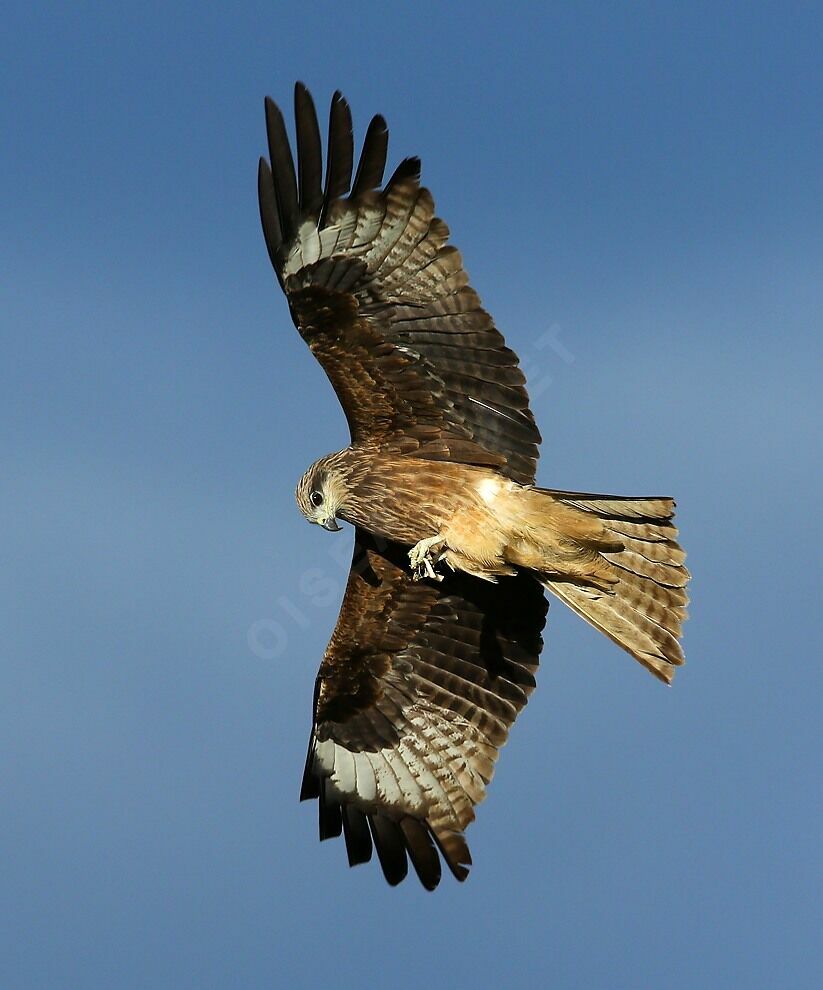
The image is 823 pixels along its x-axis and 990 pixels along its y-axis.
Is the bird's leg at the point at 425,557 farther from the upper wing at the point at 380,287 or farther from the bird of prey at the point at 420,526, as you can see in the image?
the upper wing at the point at 380,287

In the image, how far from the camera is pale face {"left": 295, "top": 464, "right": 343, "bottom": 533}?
10.1 m

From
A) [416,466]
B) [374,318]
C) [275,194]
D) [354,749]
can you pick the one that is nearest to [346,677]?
[354,749]

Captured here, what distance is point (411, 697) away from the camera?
10.8 m

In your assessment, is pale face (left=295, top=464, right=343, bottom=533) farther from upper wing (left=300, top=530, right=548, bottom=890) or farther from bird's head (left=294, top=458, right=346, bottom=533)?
upper wing (left=300, top=530, right=548, bottom=890)

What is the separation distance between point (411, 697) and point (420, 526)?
1539 millimetres

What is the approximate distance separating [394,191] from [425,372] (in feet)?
3.80

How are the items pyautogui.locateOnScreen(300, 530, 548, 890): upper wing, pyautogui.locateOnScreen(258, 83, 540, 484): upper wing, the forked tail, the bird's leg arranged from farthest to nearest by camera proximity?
pyautogui.locateOnScreen(300, 530, 548, 890): upper wing
the forked tail
the bird's leg
pyautogui.locateOnScreen(258, 83, 540, 484): upper wing

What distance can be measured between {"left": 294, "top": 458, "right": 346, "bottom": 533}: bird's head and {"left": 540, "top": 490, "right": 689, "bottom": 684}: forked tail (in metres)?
1.44

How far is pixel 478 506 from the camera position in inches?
388

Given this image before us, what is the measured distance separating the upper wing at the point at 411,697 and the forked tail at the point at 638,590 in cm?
64

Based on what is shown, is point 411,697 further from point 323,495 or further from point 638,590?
point 638,590

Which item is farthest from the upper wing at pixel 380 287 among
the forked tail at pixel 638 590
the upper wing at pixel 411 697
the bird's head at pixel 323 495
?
the upper wing at pixel 411 697

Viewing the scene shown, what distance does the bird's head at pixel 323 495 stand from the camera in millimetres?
10055

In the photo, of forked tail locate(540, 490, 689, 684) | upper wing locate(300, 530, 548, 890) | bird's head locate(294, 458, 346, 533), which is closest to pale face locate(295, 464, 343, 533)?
bird's head locate(294, 458, 346, 533)
